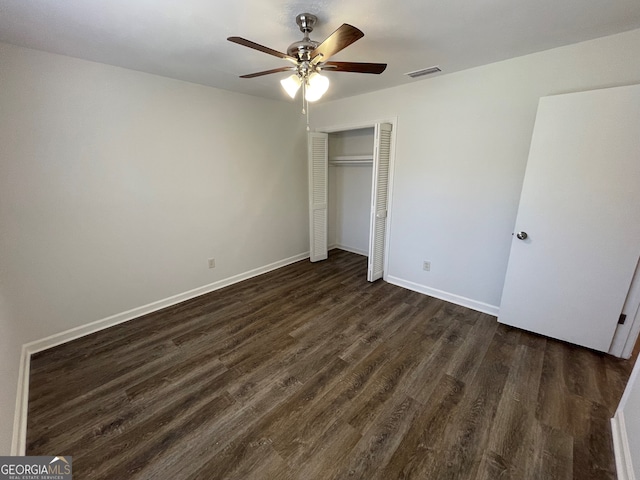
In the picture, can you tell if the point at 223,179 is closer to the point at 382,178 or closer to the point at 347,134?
the point at 382,178

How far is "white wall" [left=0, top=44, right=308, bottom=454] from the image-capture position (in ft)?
6.73

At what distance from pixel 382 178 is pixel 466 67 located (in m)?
1.35

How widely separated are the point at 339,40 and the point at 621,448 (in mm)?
2707

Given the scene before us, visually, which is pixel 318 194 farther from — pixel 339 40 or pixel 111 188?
pixel 339 40

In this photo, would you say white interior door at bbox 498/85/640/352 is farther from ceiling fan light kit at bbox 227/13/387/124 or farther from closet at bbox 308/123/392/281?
ceiling fan light kit at bbox 227/13/387/124

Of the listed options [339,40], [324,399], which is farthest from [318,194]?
[324,399]

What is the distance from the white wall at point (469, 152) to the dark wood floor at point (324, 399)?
2.12 ft

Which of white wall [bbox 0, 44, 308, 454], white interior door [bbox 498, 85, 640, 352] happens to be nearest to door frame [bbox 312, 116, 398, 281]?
white wall [bbox 0, 44, 308, 454]

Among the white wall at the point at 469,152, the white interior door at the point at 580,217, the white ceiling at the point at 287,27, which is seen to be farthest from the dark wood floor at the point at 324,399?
the white ceiling at the point at 287,27

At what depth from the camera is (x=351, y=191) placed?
480 cm

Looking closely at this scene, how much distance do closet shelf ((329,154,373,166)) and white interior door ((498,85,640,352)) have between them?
2.27 meters

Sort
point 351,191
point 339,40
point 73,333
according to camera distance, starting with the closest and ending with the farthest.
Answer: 1. point 339,40
2. point 73,333
3. point 351,191

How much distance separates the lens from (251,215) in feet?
12.2

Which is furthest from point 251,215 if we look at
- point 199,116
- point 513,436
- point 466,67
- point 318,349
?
point 513,436
